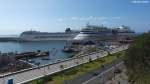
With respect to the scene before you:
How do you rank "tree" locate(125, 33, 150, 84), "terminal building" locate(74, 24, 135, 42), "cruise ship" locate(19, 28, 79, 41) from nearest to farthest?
"tree" locate(125, 33, 150, 84) → "terminal building" locate(74, 24, 135, 42) → "cruise ship" locate(19, 28, 79, 41)

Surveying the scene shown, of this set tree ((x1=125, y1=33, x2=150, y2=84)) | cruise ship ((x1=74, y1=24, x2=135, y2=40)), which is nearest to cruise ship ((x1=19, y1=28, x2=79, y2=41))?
cruise ship ((x1=74, y1=24, x2=135, y2=40))

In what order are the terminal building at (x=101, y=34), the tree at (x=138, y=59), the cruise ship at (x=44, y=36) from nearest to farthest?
the tree at (x=138, y=59)
the terminal building at (x=101, y=34)
the cruise ship at (x=44, y=36)

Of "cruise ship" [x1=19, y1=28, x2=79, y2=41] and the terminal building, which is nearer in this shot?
the terminal building

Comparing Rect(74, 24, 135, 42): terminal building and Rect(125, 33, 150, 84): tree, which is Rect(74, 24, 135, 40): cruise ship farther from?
Rect(125, 33, 150, 84): tree

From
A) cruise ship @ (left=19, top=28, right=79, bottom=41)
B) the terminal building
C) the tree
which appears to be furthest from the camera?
cruise ship @ (left=19, top=28, right=79, bottom=41)

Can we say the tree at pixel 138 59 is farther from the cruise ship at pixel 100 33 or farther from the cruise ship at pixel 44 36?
the cruise ship at pixel 44 36

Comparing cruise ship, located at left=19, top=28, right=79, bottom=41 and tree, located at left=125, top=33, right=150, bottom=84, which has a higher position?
tree, located at left=125, top=33, right=150, bottom=84

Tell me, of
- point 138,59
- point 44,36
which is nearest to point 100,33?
point 44,36

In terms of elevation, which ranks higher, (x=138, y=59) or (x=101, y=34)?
(x=138, y=59)

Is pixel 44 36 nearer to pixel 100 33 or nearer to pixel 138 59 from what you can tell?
pixel 100 33

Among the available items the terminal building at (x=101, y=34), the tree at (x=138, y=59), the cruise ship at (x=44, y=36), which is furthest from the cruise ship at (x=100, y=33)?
the tree at (x=138, y=59)

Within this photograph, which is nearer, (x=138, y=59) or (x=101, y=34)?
(x=138, y=59)

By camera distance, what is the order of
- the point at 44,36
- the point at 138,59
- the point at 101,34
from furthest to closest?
the point at 44,36 < the point at 101,34 < the point at 138,59

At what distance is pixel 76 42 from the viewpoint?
10544cm
